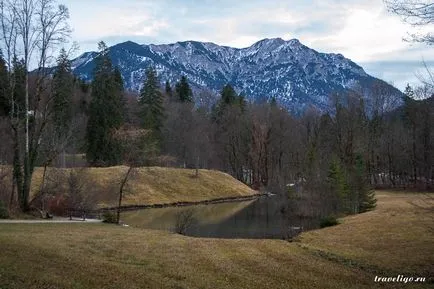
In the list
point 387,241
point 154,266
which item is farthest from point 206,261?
point 387,241

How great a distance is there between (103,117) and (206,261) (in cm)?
5867

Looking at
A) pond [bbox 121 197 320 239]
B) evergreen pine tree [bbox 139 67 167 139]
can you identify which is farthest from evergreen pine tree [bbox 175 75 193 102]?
pond [bbox 121 197 320 239]

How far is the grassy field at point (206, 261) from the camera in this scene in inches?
512

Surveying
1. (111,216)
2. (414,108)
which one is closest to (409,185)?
(414,108)

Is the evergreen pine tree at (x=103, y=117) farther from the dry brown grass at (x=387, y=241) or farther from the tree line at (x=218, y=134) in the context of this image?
the dry brown grass at (x=387, y=241)

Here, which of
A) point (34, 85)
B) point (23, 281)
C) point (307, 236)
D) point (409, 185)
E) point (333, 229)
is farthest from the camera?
point (409, 185)

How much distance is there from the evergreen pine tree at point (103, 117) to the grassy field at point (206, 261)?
169ft

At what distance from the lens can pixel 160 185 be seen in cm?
7025

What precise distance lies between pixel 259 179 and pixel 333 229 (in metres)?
63.3

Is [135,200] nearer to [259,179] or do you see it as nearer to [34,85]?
[34,85]

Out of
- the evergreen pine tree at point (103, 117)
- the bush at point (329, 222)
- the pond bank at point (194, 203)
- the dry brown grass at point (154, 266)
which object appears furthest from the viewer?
the evergreen pine tree at point (103, 117)

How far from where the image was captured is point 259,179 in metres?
96.4

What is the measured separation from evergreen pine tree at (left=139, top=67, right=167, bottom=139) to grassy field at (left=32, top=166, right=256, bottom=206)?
1192 centimetres

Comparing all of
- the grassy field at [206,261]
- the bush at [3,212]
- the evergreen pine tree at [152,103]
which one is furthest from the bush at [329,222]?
the evergreen pine tree at [152,103]
